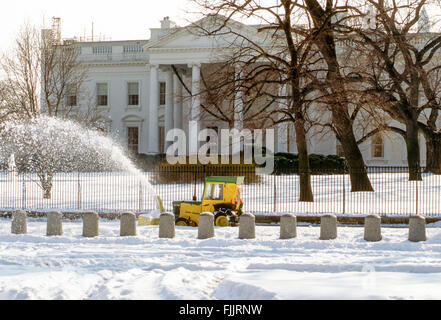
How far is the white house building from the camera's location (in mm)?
51375

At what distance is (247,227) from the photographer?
15.3m

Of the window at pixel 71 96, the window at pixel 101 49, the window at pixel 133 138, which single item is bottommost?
the window at pixel 133 138

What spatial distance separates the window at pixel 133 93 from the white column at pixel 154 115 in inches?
265

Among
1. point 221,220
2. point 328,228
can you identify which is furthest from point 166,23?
point 328,228

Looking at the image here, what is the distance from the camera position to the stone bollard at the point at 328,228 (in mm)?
15172

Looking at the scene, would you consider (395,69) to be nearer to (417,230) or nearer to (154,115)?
(417,230)

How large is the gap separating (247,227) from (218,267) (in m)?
4.15

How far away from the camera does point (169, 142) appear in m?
54.0

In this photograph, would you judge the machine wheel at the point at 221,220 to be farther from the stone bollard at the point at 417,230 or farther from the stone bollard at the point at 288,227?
the stone bollard at the point at 417,230

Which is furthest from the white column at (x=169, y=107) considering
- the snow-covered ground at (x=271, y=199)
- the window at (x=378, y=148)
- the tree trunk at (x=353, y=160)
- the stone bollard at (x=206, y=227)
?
the stone bollard at (x=206, y=227)

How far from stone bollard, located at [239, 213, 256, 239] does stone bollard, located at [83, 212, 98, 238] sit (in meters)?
3.66

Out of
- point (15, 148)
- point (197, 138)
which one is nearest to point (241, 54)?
point (15, 148)

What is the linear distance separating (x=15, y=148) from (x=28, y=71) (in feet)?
28.7

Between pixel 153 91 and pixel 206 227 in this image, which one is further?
pixel 153 91
